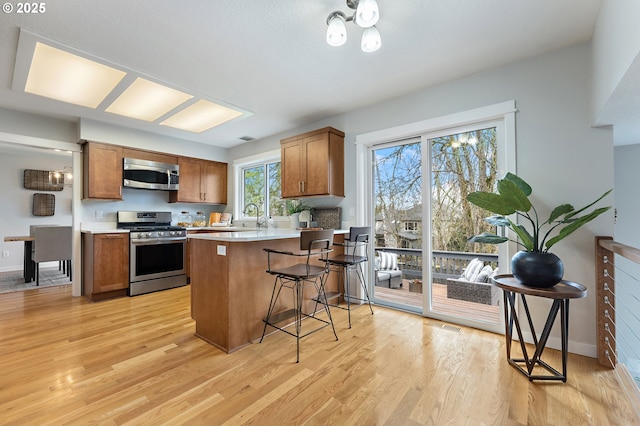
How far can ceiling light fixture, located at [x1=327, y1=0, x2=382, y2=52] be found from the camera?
1.66 meters

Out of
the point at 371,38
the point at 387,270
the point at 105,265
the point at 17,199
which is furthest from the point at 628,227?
the point at 17,199

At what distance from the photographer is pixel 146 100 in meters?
3.38

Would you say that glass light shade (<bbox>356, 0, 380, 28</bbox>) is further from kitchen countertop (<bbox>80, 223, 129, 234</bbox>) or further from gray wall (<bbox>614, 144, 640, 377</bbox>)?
kitchen countertop (<bbox>80, 223, 129, 234</bbox>)

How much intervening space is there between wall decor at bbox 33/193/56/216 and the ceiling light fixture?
7.19 metres

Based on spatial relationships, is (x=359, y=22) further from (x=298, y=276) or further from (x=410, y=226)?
(x=410, y=226)

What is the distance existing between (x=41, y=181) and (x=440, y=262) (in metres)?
7.80

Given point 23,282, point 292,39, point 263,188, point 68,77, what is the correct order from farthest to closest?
1. point 263,188
2. point 23,282
3. point 68,77
4. point 292,39

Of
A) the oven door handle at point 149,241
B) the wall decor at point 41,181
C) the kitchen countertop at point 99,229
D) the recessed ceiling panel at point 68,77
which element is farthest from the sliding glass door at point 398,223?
the wall decor at point 41,181

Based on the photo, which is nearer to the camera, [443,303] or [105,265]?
[443,303]

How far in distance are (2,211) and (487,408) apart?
822cm

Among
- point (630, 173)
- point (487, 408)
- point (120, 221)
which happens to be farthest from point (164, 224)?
point (630, 173)

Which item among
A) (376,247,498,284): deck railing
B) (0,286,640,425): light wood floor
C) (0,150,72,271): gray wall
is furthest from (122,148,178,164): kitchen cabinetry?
(376,247,498,284): deck railing

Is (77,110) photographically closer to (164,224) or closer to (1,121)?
(1,121)

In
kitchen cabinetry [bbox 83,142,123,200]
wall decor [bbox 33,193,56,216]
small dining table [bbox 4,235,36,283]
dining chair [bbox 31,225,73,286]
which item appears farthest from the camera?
wall decor [bbox 33,193,56,216]
